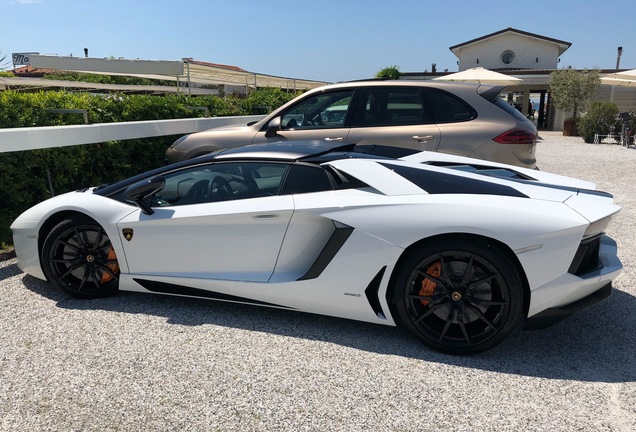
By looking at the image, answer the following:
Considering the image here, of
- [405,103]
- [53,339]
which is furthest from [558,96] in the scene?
[53,339]

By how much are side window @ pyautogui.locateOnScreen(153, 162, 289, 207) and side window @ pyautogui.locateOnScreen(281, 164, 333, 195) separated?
8cm

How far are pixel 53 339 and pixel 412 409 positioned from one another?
2.40 metres

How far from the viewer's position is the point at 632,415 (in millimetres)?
2465

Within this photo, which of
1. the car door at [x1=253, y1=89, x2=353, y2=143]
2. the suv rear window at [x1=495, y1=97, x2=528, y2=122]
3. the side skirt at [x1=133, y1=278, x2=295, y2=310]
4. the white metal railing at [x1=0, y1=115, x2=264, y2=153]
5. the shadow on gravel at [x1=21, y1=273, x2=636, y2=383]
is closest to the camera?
the shadow on gravel at [x1=21, y1=273, x2=636, y2=383]

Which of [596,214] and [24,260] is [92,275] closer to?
[24,260]

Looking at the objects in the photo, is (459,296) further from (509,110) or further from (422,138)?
(509,110)

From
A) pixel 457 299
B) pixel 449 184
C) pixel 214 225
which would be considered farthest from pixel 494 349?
pixel 214 225

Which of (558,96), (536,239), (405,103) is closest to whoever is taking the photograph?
(536,239)

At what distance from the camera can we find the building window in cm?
3095

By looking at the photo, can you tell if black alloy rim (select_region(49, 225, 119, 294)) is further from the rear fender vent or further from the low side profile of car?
the rear fender vent

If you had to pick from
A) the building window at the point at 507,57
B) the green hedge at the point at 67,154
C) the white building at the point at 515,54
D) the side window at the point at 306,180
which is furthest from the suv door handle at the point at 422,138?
the building window at the point at 507,57

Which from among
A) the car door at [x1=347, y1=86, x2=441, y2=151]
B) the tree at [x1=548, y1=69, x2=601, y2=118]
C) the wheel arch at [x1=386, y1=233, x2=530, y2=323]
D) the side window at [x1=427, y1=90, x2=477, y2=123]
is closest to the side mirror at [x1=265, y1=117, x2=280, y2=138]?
the car door at [x1=347, y1=86, x2=441, y2=151]

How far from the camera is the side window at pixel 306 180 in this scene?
3414 millimetres

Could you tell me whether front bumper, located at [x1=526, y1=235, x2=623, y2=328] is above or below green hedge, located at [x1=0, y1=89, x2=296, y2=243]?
below
